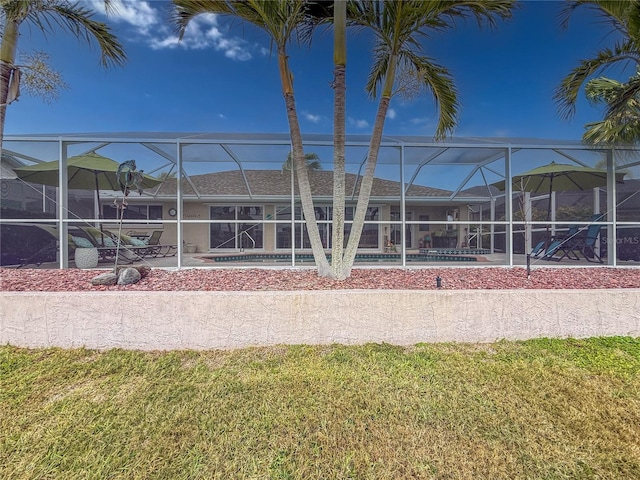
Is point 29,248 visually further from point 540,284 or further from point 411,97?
point 540,284

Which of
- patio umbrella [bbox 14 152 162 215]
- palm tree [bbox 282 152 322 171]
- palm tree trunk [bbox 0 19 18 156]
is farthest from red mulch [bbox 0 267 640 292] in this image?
palm tree [bbox 282 152 322 171]

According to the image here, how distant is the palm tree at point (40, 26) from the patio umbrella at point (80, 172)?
10.5 ft

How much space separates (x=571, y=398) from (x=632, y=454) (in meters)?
0.59

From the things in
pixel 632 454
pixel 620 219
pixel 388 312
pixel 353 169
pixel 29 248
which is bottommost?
pixel 632 454

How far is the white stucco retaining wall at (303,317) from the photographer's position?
3309 millimetres

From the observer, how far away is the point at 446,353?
10.5ft

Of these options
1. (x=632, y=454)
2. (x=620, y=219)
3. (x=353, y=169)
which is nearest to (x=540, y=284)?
(x=632, y=454)

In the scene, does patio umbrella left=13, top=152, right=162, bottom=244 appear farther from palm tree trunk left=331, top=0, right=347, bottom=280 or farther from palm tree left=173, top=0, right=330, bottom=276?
palm tree trunk left=331, top=0, right=347, bottom=280

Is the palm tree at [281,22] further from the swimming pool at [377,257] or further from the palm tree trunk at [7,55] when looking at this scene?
the swimming pool at [377,257]

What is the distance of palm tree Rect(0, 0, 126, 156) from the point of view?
4137 millimetres

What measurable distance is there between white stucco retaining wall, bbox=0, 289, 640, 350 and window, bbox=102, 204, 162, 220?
1124 centimetres

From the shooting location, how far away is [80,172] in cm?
807

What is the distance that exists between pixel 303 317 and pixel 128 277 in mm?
2871

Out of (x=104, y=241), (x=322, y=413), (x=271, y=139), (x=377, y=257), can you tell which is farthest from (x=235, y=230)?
(x=322, y=413)
